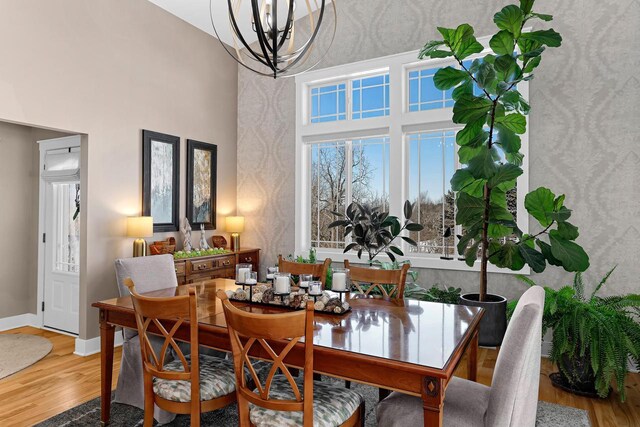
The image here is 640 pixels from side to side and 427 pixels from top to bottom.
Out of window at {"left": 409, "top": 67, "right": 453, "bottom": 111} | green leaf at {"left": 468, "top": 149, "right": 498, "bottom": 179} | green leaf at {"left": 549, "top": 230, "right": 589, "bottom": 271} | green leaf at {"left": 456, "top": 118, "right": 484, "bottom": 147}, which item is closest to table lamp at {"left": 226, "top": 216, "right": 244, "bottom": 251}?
window at {"left": 409, "top": 67, "right": 453, "bottom": 111}

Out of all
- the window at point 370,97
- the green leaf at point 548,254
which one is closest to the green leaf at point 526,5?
the green leaf at point 548,254

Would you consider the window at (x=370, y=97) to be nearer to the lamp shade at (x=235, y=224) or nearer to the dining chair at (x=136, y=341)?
the lamp shade at (x=235, y=224)

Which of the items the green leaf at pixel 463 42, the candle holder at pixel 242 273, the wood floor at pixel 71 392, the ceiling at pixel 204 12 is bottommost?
the wood floor at pixel 71 392

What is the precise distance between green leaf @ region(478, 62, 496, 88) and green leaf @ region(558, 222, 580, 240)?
120 centimetres

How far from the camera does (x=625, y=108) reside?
3625 mm

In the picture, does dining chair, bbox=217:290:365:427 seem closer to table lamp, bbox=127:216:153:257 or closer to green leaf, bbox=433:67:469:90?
green leaf, bbox=433:67:469:90

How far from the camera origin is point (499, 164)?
323 cm

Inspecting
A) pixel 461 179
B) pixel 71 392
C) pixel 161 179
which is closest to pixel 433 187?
pixel 461 179

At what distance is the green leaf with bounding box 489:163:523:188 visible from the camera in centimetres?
304

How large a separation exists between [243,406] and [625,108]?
13.2ft

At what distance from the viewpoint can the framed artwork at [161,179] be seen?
4570 millimetres

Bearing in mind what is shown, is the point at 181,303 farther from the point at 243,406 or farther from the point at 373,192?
the point at 373,192

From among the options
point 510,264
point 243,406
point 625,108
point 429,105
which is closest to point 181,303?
point 243,406

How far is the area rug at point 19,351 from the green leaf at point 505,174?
429 cm
